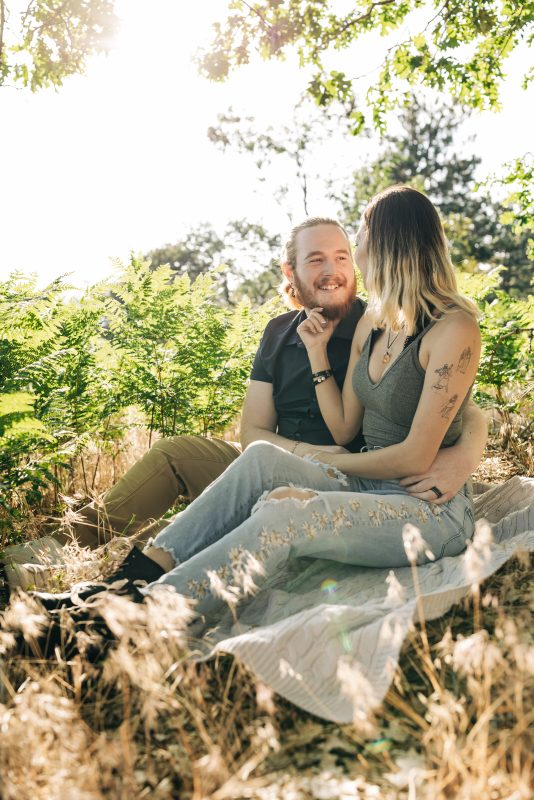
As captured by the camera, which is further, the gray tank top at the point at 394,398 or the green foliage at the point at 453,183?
the green foliage at the point at 453,183

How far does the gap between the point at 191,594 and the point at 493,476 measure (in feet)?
9.89

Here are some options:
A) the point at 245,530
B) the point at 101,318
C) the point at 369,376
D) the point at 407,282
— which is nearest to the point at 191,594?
the point at 245,530

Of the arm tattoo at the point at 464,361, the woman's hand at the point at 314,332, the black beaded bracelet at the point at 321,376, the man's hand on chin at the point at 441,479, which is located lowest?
the man's hand on chin at the point at 441,479

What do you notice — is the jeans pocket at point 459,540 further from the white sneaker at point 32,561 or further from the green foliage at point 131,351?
the green foliage at point 131,351

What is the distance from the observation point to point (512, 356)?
5133mm

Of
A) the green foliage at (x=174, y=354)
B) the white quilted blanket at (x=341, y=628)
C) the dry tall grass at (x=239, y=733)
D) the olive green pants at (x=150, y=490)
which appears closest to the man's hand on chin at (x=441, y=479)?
the white quilted blanket at (x=341, y=628)

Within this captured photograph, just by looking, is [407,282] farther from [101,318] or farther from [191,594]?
[101,318]

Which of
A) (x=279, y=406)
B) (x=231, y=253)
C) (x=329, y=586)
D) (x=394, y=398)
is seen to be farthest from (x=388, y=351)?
(x=231, y=253)

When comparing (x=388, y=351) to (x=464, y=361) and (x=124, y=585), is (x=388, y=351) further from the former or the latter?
(x=124, y=585)

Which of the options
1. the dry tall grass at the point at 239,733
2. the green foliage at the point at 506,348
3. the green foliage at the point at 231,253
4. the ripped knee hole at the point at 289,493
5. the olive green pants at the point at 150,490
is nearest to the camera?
the dry tall grass at the point at 239,733

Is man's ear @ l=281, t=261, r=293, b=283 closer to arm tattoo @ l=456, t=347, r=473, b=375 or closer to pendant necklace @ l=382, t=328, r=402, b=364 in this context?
pendant necklace @ l=382, t=328, r=402, b=364

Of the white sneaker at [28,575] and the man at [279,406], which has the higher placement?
the man at [279,406]

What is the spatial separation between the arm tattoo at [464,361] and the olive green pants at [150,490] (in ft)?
5.85

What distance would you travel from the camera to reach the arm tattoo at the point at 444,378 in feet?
9.56
